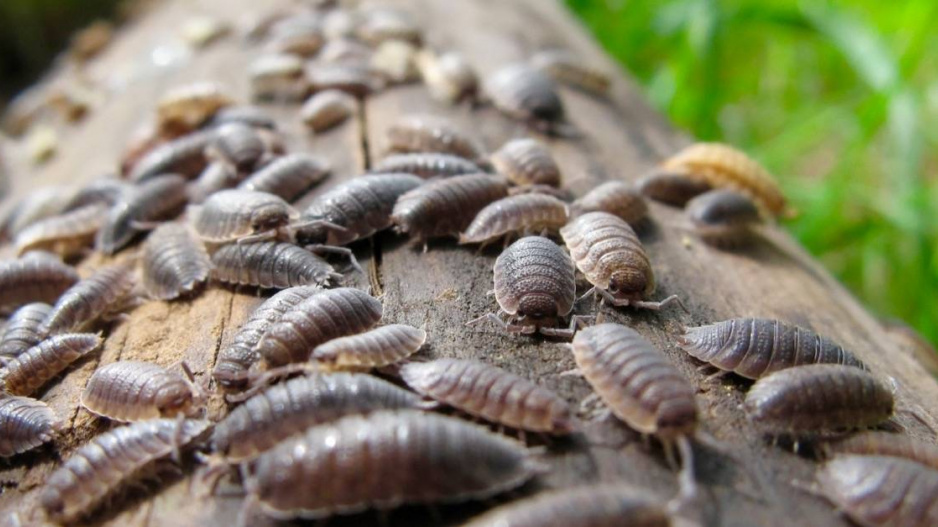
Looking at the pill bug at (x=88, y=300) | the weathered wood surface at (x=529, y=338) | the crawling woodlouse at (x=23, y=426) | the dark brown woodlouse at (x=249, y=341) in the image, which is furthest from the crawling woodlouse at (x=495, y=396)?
the pill bug at (x=88, y=300)

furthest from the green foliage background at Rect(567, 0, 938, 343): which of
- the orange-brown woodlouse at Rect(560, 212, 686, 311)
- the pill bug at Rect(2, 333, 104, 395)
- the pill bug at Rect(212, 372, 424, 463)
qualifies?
the pill bug at Rect(2, 333, 104, 395)

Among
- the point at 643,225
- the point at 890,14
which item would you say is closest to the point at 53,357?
the point at 643,225

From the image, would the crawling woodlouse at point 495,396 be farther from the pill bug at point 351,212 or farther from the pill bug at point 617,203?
the pill bug at point 617,203

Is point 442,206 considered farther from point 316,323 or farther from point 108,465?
point 108,465

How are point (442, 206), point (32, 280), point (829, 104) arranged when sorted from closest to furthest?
point (442, 206) < point (32, 280) < point (829, 104)

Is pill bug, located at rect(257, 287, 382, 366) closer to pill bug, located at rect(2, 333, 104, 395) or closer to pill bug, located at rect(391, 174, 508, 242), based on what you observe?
pill bug, located at rect(391, 174, 508, 242)

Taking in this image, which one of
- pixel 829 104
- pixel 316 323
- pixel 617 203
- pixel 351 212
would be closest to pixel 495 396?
pixel 316 323

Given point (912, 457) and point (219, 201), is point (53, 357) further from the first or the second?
point (912, 457)
